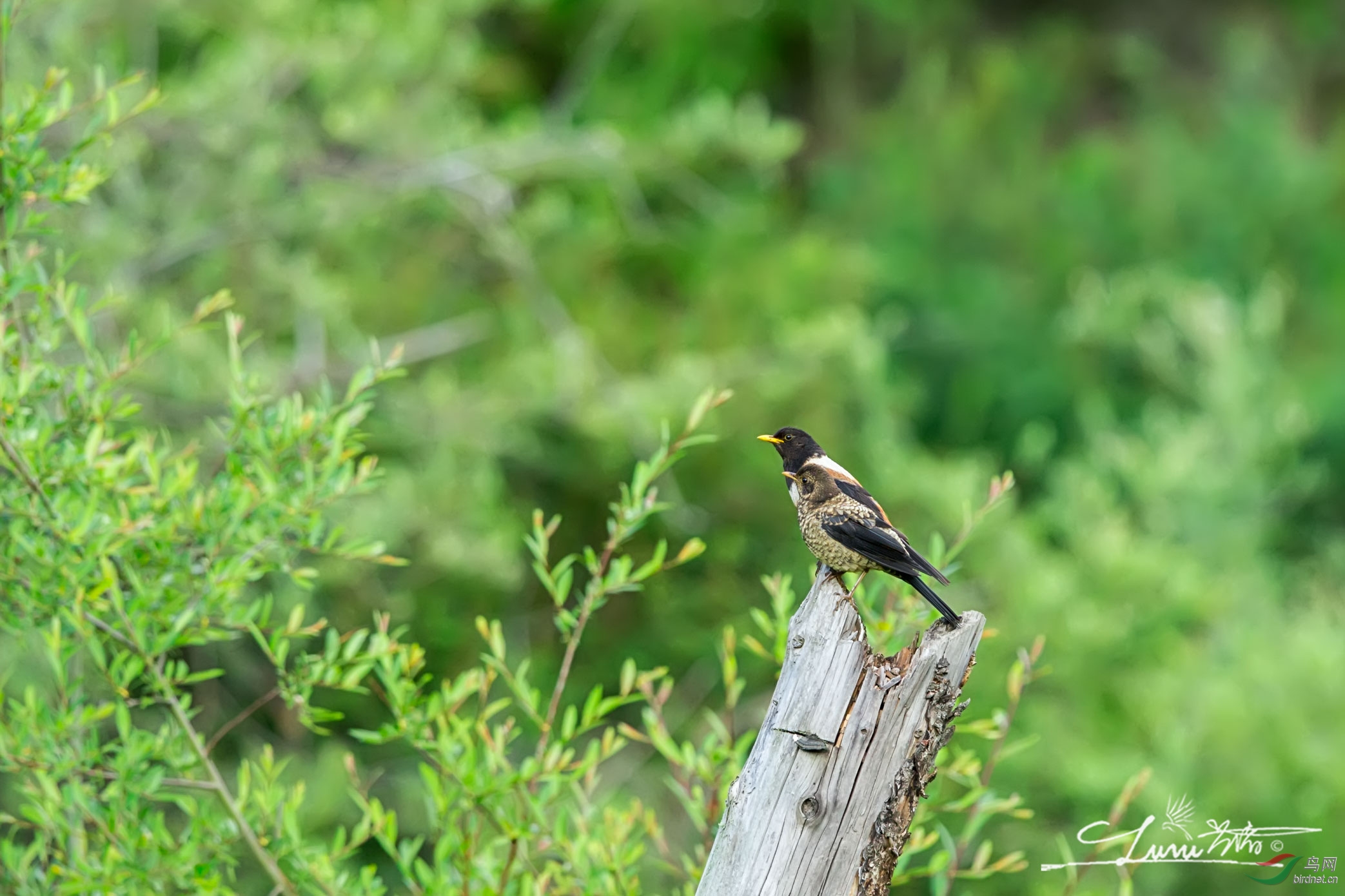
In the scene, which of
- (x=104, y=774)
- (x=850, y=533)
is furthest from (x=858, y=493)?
(x=104, y=774)

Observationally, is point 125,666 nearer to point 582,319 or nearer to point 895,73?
point 582,319

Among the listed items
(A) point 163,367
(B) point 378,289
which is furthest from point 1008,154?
(A) point 163,367

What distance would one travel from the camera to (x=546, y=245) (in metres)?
11.1

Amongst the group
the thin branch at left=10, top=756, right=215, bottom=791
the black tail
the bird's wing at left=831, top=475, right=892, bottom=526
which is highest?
the bird's wing at left=831, top=475, right=892, bottom=526

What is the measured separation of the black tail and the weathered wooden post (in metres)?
0.07

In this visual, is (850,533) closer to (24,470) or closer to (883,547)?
(883,547)

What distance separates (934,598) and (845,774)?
50 centimetres

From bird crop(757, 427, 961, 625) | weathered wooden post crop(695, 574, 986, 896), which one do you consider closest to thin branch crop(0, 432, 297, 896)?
weathered wooden post crop(695, 574, 986, 896)

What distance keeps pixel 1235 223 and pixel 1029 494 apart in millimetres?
4877

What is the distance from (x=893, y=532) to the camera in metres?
3.03

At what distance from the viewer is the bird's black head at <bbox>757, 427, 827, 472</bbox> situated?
12.1ft

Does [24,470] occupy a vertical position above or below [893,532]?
below

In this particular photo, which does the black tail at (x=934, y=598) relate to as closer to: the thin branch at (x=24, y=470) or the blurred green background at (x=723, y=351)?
the thin branch at (x=24, y=470)

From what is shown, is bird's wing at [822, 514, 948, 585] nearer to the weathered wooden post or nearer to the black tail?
the black tail
